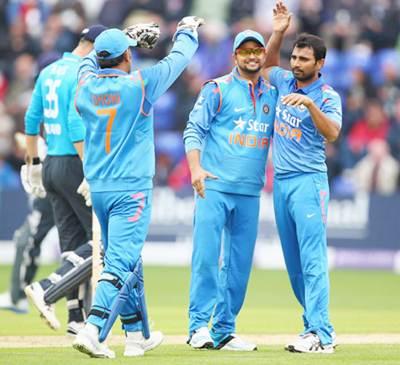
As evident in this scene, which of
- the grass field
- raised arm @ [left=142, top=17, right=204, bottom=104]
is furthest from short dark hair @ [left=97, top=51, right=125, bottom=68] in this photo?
the grass field

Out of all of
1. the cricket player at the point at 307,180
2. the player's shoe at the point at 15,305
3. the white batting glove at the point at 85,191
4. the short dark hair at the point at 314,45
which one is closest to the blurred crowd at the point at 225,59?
the player's shoe at the point at 15,305

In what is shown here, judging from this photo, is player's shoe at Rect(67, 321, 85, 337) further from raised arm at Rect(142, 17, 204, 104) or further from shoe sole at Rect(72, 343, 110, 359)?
raised arm at Rect(142, 17, 204, 104)

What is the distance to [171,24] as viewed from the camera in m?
22.6

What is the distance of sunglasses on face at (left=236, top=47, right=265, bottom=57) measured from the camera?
31.0 feet

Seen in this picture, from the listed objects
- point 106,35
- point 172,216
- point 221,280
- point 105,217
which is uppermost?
point 106,35

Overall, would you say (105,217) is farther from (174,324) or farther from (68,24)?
(68,24)

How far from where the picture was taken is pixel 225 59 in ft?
71.6

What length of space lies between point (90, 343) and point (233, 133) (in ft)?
7.24

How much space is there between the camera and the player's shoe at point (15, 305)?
1317 centimetres

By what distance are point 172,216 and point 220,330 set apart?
9.93 m

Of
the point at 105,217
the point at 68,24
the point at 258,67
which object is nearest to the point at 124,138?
the point at 105,217

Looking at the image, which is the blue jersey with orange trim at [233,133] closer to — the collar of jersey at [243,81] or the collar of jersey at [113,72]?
the collar of jersey at [243,81]

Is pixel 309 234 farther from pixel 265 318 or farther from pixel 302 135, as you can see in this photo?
pixel 265 318

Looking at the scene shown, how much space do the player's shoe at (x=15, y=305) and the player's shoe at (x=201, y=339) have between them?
13.8ft
